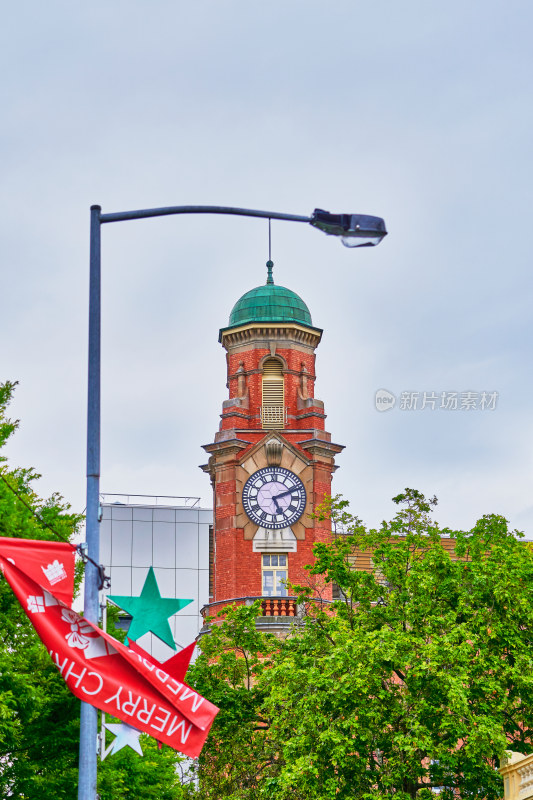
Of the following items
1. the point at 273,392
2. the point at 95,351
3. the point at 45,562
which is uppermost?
the point at 273,392

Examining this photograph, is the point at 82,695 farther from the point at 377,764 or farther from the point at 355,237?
the point at 377,764

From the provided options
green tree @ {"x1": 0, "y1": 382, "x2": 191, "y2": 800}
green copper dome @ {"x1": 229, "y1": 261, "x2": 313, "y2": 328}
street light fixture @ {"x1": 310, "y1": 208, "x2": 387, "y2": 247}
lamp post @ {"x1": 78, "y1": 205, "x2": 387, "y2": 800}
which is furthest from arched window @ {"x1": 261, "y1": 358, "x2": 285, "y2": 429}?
street light fixture @ {"x1": 310, "y1": 208, "x2": 387, "y2": 247}

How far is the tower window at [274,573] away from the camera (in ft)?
162

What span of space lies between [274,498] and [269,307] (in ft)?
27.8

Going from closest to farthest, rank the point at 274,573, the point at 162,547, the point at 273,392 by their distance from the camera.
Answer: the point at 274,573 → the point at 273,392 → the point at 162,547

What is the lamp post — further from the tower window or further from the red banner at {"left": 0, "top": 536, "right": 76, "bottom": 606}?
the tower window

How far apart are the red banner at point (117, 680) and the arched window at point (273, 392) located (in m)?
39.5

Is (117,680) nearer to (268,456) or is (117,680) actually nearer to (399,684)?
(399,684)

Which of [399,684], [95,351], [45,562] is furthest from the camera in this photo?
[399,684]

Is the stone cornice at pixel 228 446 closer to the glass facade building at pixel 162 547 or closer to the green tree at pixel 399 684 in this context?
the green tree at pixel 399 684

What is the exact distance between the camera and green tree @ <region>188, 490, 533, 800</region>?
1136 inches

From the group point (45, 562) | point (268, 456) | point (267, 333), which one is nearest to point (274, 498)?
point (268, 456)

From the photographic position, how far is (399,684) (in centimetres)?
3078

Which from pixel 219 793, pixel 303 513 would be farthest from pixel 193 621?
pixel 219 793
